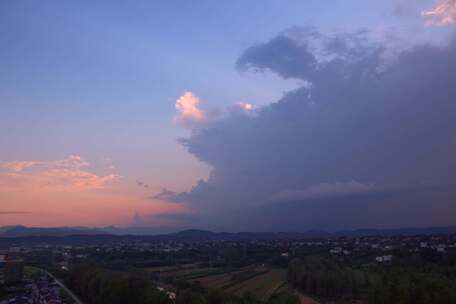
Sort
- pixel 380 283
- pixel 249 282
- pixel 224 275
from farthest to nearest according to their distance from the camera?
pixel 224 275
pixel 249 282
pixel 380 283

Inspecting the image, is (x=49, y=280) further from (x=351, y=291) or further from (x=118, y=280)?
(x=351, y=291)

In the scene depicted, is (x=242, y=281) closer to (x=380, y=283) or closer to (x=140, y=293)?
(x=140, y=293)

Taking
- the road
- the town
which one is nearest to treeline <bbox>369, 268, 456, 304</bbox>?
the town

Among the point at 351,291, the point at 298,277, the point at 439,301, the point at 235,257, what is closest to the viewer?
the point at 439,301

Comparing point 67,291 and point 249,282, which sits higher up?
point 249,282

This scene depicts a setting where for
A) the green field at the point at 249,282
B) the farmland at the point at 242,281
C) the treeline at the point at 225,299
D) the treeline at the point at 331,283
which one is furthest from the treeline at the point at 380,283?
the treeline at the point at 225,299

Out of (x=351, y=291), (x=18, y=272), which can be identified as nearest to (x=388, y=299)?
(x=351, y=291)

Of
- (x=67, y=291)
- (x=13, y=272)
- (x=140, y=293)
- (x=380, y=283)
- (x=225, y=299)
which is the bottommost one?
(x=67, y=291)

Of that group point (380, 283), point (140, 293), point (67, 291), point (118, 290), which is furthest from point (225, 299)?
point (67, 291)
